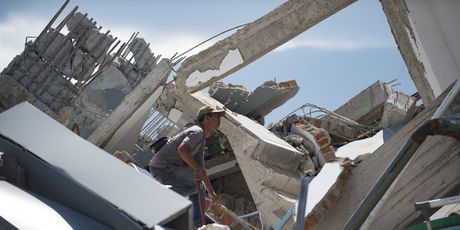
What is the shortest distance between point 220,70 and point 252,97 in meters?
1.33

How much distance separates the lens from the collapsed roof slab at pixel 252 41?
7.65m

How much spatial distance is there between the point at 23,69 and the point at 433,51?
440 inches

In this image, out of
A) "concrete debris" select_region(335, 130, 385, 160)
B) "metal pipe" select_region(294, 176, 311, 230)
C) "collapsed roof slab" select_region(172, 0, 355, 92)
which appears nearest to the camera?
"metal pipe" select_region(294, 176, 311, 230)

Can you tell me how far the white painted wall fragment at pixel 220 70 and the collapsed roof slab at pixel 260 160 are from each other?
58 cm

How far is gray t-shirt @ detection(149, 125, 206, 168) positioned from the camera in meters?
4.63

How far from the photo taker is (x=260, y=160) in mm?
7504

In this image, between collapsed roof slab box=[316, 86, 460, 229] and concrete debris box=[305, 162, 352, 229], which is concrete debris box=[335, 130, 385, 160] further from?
collapsed roof slab box=[316, 86, 460, 229]

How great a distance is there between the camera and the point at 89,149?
151 cm

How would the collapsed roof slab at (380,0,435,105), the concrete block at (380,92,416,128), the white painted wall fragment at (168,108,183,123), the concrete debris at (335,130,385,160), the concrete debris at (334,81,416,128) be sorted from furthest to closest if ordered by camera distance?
the concrete debris at (334,81,416,128) < the white painted wall fragment at (168,108,183,123) < the concrete block at (380,92,416,128) < the concrete debris at (335,130,385,160) < the collapsed roof slab at (380,0,435,105)

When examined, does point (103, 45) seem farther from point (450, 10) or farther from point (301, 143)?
point (450, 10)

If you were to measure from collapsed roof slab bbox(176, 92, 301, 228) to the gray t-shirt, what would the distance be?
2075 millimetres

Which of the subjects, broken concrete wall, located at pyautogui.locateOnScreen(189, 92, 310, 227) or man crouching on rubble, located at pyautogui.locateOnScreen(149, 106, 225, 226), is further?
broken concrete wall, located at pyautogui.locateOnScreen(189, 92, 310, 227)

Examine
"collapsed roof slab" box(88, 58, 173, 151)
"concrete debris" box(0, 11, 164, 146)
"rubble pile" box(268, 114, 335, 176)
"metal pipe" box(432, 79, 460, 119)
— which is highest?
"concrete debris" box(0, 11, 164, 146)

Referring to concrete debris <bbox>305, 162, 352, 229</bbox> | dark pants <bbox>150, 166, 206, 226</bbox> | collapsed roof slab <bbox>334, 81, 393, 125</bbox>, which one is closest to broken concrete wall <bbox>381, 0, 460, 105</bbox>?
concrete debris <bbox>305, 162, 352, 229</bbox>
